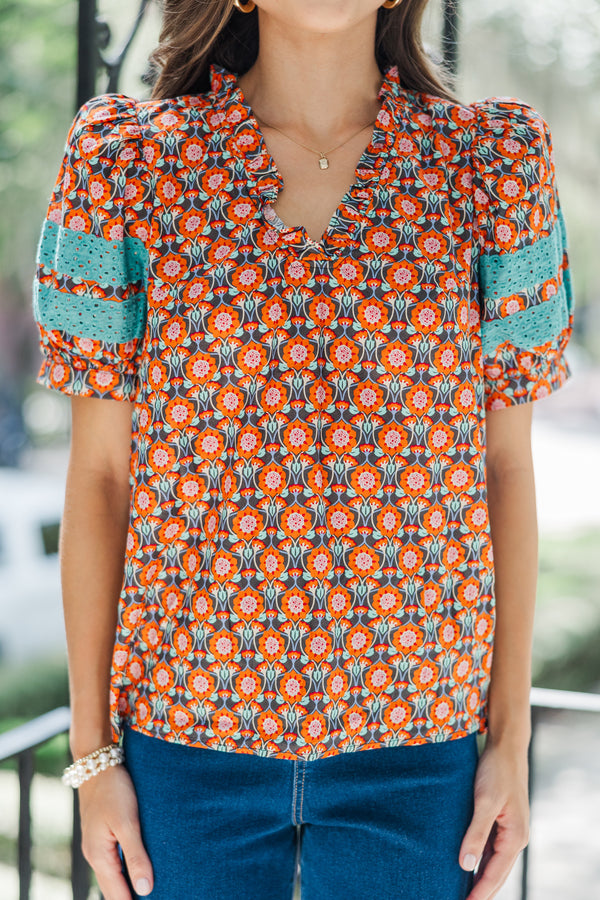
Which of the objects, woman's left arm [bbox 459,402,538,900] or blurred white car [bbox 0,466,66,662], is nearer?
woman's left arm [bbox 459,402,538,900]

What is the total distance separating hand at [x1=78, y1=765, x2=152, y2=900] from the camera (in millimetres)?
1040

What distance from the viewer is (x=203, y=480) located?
104 cm

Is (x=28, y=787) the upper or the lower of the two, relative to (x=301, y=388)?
lower

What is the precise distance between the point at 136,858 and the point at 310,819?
0.68ft

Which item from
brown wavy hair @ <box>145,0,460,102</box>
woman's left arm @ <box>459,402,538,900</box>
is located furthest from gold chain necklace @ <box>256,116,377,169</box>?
woman's left arm @ <box>459,402,538,900</box>

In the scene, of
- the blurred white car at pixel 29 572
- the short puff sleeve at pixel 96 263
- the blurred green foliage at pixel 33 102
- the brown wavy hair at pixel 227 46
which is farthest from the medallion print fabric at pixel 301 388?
the blurred white car at pixel 29 572

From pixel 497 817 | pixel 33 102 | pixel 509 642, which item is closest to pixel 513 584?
pixel 509 642

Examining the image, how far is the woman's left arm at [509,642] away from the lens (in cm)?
108

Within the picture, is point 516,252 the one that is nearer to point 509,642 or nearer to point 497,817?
point 509,642

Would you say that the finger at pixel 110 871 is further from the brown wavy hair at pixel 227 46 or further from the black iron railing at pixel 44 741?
the brown wavy hair at pixel 227 46

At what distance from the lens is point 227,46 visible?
1.23m

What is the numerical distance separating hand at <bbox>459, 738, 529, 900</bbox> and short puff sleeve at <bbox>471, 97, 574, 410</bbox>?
439mm

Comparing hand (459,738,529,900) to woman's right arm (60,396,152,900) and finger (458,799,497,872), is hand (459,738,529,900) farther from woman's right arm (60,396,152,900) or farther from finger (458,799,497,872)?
woman's right arm (60,396,152,900)

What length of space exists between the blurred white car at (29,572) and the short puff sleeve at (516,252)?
4842 mm
